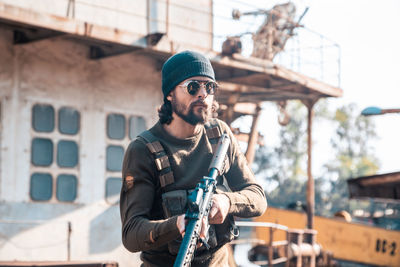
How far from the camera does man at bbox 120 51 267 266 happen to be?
10.3 feet

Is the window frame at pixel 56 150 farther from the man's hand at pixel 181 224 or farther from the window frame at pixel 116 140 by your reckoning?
the man's hand at pixel 181 224

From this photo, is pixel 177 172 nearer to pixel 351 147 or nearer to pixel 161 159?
pixel 161 159

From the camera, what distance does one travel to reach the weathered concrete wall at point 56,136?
10055 mm

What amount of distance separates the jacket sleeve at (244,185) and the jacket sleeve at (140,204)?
1.47ft

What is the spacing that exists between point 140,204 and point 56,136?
7.87m

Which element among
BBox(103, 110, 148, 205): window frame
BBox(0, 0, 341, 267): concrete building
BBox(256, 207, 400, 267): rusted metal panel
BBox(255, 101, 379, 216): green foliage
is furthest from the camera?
BBox(255, 101, 379, 216): green foliage

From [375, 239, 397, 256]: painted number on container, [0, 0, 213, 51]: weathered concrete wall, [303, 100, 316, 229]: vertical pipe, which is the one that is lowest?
[375, 239, 397, 256]: painted number on container

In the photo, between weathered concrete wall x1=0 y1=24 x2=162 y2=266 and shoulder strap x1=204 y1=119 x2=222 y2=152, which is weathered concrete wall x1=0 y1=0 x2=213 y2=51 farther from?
shoulder strap x1=204 y1=119 x2=222 y2=152

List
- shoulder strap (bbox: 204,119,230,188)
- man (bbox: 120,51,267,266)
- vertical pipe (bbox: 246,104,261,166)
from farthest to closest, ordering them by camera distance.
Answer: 1. vertical pipe (bbox: 246,104,261,166)
2. shoulder strap (bbox: 204,119,230,188)
3. man (bbox: 120,51,267,266)

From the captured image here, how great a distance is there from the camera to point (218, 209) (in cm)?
302

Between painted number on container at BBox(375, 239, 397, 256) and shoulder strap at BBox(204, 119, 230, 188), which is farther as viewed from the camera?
painted number on container at BBox(375, 239, 397, 256)

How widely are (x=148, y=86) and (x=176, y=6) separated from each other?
5.66 ft

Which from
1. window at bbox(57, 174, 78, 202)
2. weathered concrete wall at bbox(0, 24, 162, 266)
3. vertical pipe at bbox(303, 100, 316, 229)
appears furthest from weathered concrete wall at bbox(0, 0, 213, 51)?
vertical pipe at bbox(303, 100, 316, 229)

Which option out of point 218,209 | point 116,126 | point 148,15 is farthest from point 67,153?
point 218,209
